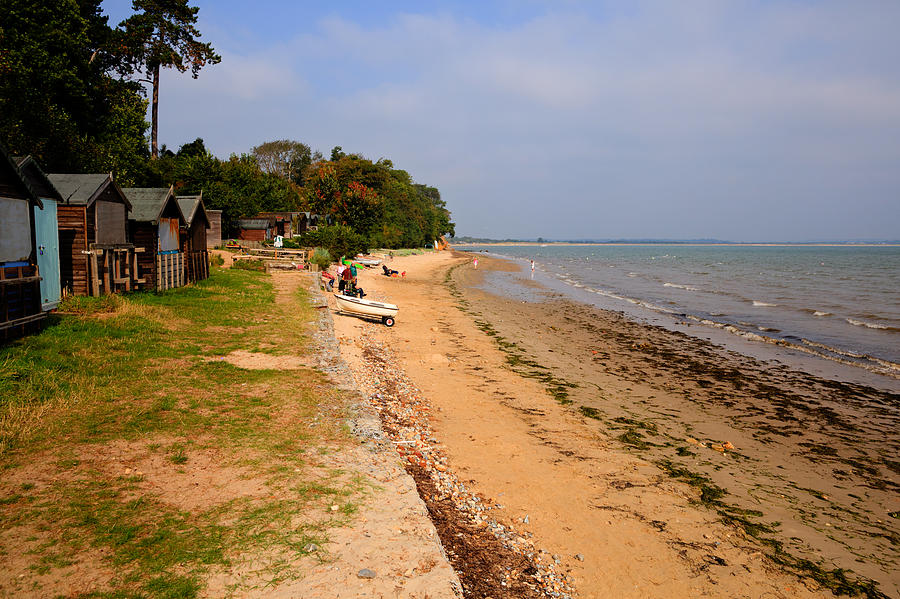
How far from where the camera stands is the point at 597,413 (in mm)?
11570

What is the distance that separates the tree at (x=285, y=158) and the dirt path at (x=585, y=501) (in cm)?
9025

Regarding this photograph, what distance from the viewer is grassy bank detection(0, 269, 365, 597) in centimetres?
451

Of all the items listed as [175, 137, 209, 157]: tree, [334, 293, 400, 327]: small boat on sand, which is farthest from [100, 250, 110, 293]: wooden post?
[175, 137, 209, 157]: tree

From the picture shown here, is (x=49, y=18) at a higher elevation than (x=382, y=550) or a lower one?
higher

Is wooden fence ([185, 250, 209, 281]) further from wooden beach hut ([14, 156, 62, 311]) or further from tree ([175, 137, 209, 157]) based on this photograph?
tree ([175, 137, 209, 157])

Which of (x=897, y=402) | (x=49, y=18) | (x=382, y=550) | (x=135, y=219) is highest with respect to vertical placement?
(x=49, y=18)

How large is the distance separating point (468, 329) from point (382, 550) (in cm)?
1645

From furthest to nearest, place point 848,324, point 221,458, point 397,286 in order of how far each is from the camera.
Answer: point 397,286, point 848,324, point 221,458

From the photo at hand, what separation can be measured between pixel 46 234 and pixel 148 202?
621 centimetres

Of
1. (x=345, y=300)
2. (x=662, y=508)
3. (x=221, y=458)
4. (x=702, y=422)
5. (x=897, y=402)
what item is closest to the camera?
(x=221, y=458)

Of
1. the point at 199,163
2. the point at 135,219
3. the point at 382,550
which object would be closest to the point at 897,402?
the point at 382,550

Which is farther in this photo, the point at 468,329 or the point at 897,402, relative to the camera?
the point at 468,329

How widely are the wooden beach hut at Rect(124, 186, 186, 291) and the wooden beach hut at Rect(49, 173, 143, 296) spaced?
47.1 inches

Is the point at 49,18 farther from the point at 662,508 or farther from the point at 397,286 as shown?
the point at 662,508
